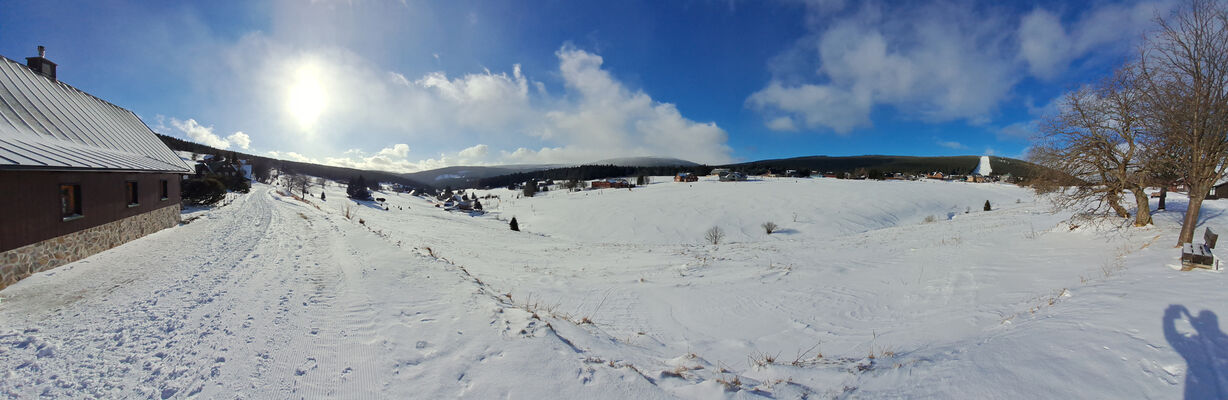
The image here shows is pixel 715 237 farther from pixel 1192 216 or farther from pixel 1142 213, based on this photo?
pixel 1192 216

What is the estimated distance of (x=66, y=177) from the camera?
34.8 ft

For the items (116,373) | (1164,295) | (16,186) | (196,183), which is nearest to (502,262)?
(116,373)

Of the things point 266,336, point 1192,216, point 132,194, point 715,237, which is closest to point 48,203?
point 132,194

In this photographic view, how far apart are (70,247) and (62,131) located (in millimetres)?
5609

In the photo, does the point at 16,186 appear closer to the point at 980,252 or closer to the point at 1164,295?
the point at 1164,295

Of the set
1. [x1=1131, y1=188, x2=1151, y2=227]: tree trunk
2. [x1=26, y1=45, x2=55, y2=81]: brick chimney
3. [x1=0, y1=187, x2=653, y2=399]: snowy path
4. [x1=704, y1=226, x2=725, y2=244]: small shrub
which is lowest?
[x1=704, y1=226, x2=725, y2=244]: small shrub

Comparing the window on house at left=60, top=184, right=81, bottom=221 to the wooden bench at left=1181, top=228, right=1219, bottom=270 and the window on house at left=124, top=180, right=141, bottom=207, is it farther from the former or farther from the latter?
the wooden bench at left=1181, top=228, right=1219, bottom=270

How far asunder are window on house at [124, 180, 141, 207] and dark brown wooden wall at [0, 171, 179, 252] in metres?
0.29

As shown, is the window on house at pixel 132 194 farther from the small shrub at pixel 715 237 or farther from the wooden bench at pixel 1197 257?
the wooden bench at pixel 1197 257

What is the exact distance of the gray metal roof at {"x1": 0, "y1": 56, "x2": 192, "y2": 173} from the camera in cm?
963

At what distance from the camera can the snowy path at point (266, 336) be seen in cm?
425

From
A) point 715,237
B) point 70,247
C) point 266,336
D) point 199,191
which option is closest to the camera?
point 266,336

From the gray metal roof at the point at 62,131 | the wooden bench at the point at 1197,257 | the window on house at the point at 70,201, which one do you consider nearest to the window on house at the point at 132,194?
the gray metal roof at the point at 62,131

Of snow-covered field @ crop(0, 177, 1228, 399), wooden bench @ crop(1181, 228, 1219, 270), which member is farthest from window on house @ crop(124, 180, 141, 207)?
wooden bench @ crop(1181, 228, 1219, 270)
